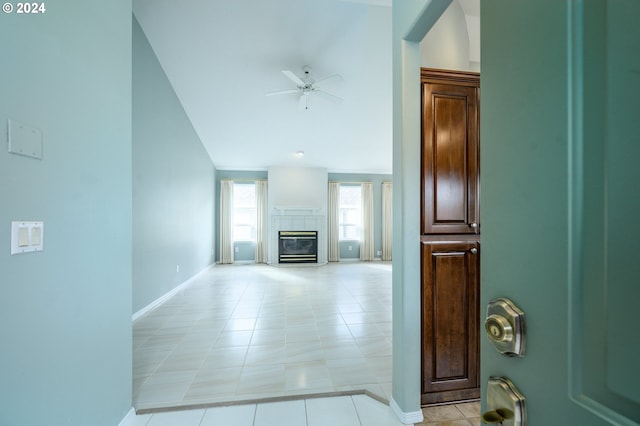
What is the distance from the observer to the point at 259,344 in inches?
98.2

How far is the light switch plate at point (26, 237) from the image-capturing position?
3.13 ft

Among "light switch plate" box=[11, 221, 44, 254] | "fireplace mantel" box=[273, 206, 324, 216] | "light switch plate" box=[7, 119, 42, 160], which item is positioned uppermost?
"light switch plate" box=[7, 119, 42, 160]

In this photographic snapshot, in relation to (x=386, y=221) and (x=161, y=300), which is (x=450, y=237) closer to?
(x=161, y=300)

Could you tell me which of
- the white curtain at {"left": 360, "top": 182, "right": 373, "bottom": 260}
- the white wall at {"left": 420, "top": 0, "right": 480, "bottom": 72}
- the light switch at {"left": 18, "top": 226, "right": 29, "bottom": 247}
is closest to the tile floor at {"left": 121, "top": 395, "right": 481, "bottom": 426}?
the light switch at {"left": 18, "top": 226, "right": 29, "bottom": 247}

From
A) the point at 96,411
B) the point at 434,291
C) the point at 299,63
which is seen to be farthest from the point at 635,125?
the point at 299,63

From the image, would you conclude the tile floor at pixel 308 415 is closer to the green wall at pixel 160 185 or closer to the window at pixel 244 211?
the green wall at pixel 160 185

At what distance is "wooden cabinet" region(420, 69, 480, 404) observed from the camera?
63.1 inches

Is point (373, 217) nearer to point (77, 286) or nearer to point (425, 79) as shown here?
point (425, 79)

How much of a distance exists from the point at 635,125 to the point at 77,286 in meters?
1.82

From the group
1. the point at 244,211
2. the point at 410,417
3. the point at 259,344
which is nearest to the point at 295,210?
the point at 244,211

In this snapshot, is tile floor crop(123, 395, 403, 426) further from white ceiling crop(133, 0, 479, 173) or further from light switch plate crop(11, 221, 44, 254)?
white ceiling crop(133, 0, 479, 173)

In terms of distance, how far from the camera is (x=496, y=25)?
422 mm

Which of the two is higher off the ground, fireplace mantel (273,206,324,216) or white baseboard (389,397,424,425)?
fireplace mantel (273,206,324,216)

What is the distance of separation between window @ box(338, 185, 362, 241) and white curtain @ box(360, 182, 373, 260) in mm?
137
